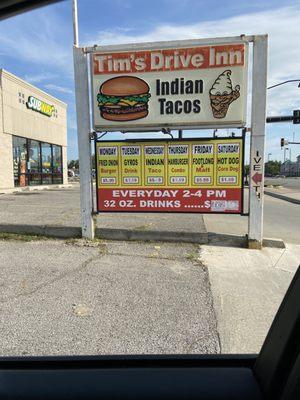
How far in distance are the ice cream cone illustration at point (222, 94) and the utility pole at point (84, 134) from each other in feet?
8.26

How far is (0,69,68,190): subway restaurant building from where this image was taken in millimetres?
20438

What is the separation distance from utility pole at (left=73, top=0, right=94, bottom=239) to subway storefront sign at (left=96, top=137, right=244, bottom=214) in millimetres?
215

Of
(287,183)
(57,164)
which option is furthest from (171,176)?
(287,183)

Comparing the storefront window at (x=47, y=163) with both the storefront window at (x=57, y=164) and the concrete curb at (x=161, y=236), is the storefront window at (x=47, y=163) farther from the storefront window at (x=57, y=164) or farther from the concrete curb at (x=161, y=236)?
the concrete curb at (x=161, y=236)

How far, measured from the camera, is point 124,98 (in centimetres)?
775

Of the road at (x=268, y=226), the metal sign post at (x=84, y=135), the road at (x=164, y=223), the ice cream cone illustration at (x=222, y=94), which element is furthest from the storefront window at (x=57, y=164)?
the ice cream cone illustration at (x=222, y=94)

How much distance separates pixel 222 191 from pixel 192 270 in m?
2.28

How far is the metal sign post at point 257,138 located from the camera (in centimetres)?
717

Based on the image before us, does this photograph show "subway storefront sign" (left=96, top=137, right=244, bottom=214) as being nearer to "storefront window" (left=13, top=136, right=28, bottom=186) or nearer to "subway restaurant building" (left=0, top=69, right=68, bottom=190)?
"subway restaurant building" (left=0, top=69, right=68, bottom=190)

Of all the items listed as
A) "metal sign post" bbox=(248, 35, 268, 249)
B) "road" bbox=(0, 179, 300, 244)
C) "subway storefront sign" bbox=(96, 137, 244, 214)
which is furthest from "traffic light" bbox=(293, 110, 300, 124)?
"subway storefront sign" bbox=(96, 137, 244, 214)

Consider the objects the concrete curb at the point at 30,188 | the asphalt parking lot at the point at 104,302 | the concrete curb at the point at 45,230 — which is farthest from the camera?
the concrete curb at the point at 30,188

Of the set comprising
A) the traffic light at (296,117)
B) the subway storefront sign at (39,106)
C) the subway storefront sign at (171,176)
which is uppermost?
the subway storefront sign at (39,106)

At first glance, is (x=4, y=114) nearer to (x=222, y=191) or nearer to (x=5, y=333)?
(x=222, y=191)

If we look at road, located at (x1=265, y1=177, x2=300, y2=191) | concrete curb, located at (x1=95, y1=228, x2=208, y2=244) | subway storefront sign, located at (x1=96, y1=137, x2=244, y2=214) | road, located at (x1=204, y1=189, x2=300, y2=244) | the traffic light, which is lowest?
road, located at (x1=265, y1=177, x2=300, y2=191)
